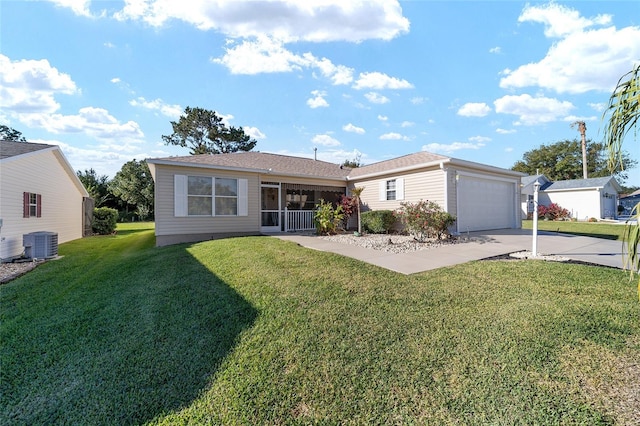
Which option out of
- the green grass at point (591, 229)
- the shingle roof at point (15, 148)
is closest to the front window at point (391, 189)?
the green grass at point (591, 229)

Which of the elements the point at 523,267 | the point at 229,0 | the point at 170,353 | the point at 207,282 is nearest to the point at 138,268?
the point at 207,282

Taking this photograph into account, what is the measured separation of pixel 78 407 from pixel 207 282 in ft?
9.10

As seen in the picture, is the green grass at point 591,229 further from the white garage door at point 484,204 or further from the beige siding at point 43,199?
the beige siding at point 43,199

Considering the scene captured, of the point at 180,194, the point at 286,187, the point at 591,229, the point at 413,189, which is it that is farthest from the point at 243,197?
the point at 591,229

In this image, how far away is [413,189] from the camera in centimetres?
1169

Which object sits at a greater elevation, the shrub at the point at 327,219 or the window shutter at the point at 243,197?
the window shutter at the point at 243,197

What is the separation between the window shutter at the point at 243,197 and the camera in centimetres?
1149

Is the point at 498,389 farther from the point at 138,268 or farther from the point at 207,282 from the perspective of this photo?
the point at 138,268

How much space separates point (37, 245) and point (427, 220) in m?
13.2

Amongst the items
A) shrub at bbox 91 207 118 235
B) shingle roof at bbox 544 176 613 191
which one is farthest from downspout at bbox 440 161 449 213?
shingle roof at bbox 544 176 613 191

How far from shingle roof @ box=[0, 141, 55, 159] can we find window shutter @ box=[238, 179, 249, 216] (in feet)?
24.5

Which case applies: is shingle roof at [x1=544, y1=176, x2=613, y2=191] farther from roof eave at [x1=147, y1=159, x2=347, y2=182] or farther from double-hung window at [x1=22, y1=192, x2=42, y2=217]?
double-hung window at [x1=22, y1=192, x2=42, y2=217]

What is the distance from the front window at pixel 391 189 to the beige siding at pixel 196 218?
586cm

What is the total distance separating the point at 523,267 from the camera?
573 cm
